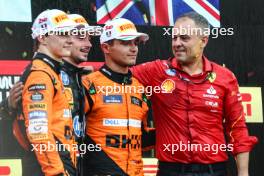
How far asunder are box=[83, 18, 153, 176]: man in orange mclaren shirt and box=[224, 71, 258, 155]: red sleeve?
524 mm

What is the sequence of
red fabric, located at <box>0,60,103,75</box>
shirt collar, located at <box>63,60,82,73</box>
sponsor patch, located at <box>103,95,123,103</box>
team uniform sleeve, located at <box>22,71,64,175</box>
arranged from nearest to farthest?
1. team uniform sleeve, located at <box>22,71,64,175</box>
2. shirt collar, located at <box>63,60,82,73</box>
3. sponsor patch, located at <box>103,95,123,103</box>
4. red fabric, located at <box>0,60,103,75</box>

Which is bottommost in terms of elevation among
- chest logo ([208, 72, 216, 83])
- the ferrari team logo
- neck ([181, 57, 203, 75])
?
the ferrari team logo

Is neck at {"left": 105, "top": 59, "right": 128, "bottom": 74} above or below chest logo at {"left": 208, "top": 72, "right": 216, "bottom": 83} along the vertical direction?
above

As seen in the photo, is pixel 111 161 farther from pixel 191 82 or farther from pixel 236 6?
pixel 236 6

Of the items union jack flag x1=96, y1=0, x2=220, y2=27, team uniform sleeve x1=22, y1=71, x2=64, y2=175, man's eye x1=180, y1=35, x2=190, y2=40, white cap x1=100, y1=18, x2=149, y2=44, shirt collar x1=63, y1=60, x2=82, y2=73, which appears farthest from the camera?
union jack flag x1=96, y1=0, x2=220, y2=27

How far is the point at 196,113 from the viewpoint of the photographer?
3.54 meters

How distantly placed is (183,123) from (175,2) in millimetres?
977

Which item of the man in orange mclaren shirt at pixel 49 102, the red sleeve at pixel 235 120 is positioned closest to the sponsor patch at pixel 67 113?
the man in orange mclaren shirt at pixel 49 102

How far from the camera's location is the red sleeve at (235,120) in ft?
11.8

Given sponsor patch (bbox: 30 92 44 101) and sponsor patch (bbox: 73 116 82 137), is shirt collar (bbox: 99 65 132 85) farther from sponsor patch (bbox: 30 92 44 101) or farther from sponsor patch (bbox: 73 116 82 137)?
sponsor patch (bbox: 30 92 44 101)

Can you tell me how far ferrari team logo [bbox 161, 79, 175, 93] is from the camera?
3.60m

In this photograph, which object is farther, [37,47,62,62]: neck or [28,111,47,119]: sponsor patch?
[37,47,62,62]: neck

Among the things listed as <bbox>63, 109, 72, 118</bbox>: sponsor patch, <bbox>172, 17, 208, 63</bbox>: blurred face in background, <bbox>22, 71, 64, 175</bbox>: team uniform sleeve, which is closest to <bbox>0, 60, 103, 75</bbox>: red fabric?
<bbox>172, 17, 208, 63</bbox>: blurred face in background

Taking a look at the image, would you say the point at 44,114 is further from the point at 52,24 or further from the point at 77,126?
the point at 52,24
